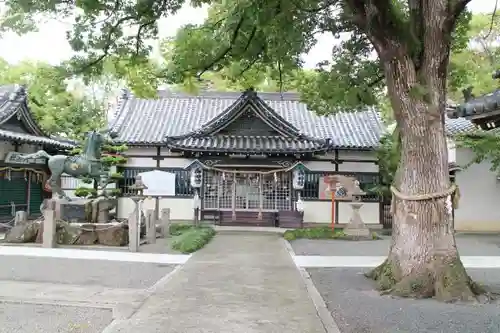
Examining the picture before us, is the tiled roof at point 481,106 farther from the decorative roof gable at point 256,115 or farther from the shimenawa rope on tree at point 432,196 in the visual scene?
the decorative roof gable at point 256,115

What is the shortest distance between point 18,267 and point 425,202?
27.6 ft

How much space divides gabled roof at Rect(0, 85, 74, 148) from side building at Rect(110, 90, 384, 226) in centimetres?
327

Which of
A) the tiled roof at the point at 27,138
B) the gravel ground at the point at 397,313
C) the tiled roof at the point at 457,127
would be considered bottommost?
the gravel ground at the point at 397,313

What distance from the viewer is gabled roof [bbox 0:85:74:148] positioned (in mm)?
18391

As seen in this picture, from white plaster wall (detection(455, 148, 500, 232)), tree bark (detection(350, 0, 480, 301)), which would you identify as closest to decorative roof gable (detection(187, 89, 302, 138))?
white plaster wall (detection(455, 148, 500, 232))

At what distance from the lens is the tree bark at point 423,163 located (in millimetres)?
7879

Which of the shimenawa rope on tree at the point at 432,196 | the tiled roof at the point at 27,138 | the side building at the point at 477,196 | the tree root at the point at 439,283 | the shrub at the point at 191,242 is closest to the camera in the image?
the tree root at the point at 439,283

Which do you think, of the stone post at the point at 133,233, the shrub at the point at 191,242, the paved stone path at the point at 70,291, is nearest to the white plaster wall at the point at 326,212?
the shrub at the point at 191,242

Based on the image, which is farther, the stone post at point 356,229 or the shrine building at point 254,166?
the shrine building at point 254,166

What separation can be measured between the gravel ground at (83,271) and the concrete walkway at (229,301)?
26.3 inches

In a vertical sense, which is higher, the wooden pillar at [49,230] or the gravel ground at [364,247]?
the wooden pillar at [49,230]

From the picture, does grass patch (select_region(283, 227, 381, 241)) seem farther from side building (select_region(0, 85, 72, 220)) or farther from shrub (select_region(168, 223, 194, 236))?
side building (select_region(0, 85, 72, 220))

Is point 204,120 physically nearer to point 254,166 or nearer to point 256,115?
point 256,115

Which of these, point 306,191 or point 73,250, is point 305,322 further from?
point 306,191
